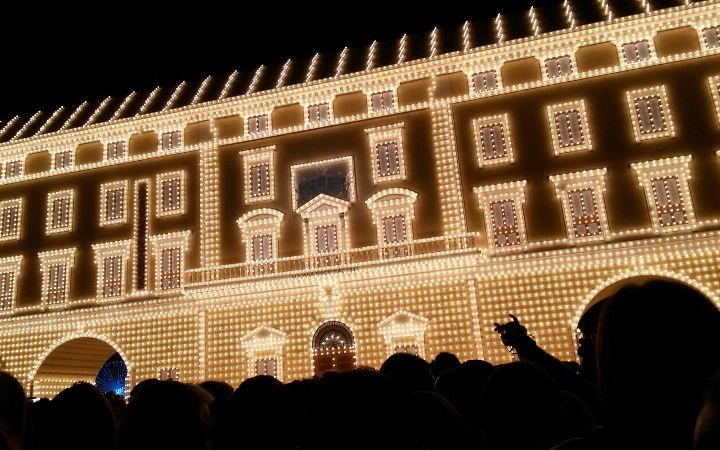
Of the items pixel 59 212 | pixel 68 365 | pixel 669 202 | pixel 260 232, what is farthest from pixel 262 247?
pixel 669 202

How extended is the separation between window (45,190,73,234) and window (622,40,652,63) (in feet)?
76.6

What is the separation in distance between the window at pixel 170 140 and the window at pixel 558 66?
15.3 metres

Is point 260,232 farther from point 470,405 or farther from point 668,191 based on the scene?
point 470,405

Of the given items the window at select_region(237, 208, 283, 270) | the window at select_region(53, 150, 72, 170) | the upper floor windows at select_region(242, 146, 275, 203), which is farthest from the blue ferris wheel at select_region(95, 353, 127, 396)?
the upper floor windows at select_region(242, 146, 275, 203)

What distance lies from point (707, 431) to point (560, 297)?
1954 cm

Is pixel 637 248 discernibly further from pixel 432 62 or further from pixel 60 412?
pixel 60 412

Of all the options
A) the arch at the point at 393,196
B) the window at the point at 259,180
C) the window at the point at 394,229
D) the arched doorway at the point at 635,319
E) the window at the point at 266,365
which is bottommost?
the window at the point at 266,365

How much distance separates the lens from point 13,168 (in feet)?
90.7

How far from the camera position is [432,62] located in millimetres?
22781

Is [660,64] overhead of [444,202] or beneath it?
overhead

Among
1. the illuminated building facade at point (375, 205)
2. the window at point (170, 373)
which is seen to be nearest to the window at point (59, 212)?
the illuminated building facade at point (375, 205)

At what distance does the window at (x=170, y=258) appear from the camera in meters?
24.3

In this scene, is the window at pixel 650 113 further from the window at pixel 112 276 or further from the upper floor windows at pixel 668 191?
the window at pixel 112 276

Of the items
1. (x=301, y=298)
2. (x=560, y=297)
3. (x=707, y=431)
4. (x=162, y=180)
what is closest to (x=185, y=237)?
(x=162, y=180)
